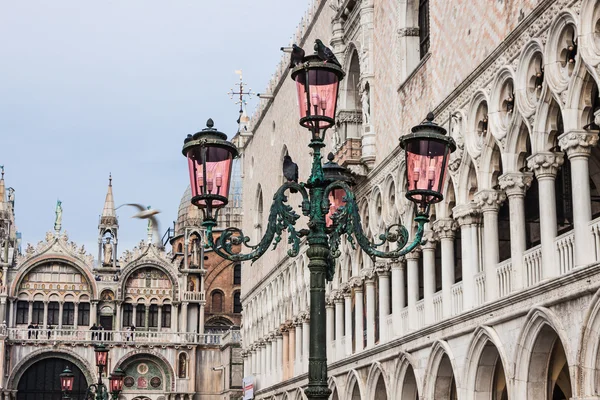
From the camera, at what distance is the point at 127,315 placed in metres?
45.3

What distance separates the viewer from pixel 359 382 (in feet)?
75.8

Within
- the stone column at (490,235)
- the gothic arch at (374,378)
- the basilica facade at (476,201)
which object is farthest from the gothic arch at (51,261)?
the stone column at (490,235)

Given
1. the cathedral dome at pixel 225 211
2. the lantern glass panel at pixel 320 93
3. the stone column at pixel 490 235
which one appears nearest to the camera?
the lantern glass panel at pixel 320 93

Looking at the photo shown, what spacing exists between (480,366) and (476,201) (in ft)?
8.23

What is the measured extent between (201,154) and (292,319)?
21.5 meters

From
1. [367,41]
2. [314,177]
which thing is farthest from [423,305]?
[314,177]

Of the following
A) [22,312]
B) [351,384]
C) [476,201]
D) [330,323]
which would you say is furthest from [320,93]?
[22,312]

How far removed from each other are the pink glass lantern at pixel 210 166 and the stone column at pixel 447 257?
9073 mm

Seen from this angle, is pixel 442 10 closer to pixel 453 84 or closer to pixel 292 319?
pixel 453 84

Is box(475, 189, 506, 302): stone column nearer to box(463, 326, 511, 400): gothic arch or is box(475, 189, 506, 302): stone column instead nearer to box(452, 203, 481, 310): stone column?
box(452, 203, 481, 310): stone column

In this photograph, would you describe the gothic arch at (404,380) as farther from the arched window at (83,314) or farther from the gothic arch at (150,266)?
the arched window at (83,314)

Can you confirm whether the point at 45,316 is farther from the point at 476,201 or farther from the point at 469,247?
the point at 476,201

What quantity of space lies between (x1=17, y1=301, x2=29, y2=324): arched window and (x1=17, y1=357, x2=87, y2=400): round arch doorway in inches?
73.5

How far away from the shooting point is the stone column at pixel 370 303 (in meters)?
22.9
